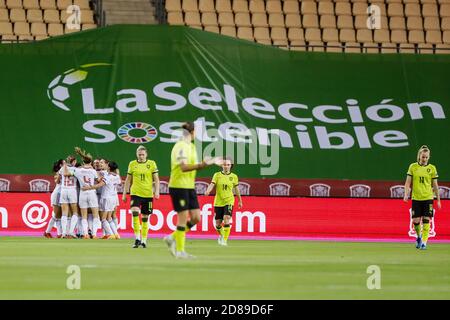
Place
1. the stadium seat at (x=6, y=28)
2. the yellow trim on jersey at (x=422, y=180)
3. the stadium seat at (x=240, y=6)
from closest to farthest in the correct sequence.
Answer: the yellow trim on jersey at (x=422, y=180)
the stadium seat at (x=6, y=28)
the stadium seat at (x=240, y=6)

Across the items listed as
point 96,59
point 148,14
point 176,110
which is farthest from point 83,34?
point 148,14

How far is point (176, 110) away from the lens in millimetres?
30438

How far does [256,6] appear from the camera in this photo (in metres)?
36.1

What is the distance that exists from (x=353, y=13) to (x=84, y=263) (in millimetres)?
21911

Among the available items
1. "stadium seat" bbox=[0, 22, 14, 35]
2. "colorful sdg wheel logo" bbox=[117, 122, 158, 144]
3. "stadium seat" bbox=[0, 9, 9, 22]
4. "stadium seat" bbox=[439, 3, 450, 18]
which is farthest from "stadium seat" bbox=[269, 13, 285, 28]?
"stadium seat" bbox=[0, 9, 9, 22]

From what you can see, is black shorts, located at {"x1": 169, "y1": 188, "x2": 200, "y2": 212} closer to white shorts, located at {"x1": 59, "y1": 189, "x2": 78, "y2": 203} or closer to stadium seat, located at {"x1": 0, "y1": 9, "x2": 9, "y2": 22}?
white shorts, located at {"x1": 59, "y1": 189, "x2": 78, "y2": 203}

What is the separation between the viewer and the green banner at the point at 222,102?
2995cm

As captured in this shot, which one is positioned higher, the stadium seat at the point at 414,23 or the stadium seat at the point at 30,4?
the stadium seat at the point at 30,4

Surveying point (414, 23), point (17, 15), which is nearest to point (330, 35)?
point (414, 23)

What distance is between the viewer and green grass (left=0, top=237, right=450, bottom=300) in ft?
41.2

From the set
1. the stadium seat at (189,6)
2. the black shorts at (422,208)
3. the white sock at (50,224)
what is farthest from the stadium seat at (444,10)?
the white sock at (50,224)

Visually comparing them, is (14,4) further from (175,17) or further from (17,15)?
(175,17)

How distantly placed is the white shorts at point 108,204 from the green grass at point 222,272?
4.53m

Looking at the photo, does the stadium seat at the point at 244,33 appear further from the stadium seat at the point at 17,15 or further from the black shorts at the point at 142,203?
the black shorts at the point at 142,203
